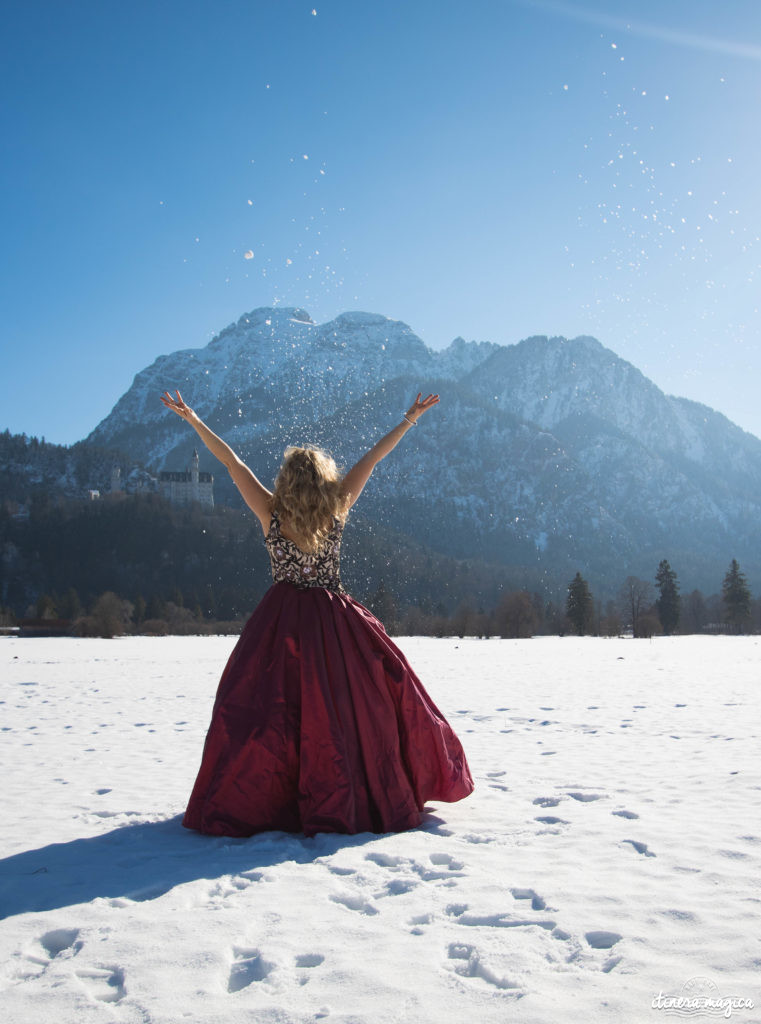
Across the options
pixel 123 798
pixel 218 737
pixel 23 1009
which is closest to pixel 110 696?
pixel 123 798

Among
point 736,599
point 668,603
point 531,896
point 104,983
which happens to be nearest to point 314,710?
point 531,896

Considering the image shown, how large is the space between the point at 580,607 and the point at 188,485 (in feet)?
488

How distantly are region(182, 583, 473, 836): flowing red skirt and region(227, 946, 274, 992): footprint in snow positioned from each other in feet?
5.13

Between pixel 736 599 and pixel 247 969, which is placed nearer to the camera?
pixel 247 969

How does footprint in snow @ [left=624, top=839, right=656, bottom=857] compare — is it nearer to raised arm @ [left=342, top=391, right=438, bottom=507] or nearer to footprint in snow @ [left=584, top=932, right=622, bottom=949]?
footprint in snow @ [left=584, top=932, right=622, bottom=949]

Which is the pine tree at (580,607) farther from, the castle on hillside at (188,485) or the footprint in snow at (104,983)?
the castle on hillside at (188,485)

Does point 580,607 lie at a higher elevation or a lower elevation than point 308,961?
lower

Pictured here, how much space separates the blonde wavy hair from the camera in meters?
4.74

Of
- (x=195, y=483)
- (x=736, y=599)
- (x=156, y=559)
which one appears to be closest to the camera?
(x=736, y=599)

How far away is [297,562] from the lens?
4.85m

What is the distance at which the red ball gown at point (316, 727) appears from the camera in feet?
14.3

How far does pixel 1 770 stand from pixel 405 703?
4721 millimetres

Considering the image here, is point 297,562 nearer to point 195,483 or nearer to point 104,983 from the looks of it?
point 104,983

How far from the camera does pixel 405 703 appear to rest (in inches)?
186
